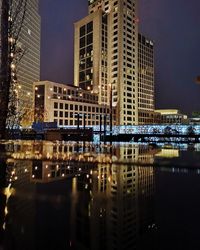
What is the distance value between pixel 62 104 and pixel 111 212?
87597 millimetres

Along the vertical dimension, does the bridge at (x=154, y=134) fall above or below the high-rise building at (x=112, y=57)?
below

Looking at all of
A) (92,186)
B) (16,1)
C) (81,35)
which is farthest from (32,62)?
(92,186)

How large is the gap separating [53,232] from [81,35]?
127 metres

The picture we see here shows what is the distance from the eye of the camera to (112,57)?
114 m

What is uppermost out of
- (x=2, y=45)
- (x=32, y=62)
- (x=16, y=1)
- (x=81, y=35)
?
(x=81, y=35)

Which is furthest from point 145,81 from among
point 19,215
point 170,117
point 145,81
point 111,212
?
point 19,215

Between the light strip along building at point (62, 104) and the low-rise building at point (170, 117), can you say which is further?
the low-rise building at point (170, 117)

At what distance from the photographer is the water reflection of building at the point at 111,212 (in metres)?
1.70

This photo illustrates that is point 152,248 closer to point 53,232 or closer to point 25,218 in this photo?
point 53,232

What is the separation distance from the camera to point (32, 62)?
13550 centimetres

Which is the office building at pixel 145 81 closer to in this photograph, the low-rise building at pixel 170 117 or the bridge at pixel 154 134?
the low-rise building at pixel 170 117

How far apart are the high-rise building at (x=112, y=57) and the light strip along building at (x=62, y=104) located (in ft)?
33.7

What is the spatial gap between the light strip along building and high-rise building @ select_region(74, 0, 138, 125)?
1027 cm

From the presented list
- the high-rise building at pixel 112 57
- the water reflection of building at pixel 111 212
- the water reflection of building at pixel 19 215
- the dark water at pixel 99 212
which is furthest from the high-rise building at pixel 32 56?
the water reflection of building at pixel 111 212
